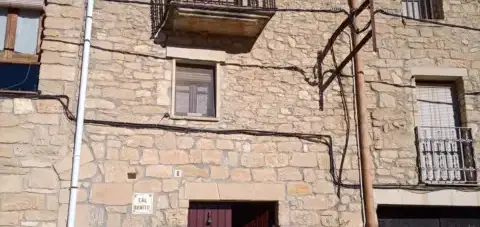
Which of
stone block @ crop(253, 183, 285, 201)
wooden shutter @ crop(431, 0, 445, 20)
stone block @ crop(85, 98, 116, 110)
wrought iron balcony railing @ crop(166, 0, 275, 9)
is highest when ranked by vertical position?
wooden shutter @ crop(431, 0, 445, 20)

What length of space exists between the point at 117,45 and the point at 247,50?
1745 millimetres

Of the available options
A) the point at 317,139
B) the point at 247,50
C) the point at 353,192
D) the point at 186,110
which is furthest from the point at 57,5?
the point at 353,192

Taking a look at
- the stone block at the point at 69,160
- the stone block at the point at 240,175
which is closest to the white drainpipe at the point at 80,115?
the stone block at the point at 69,160

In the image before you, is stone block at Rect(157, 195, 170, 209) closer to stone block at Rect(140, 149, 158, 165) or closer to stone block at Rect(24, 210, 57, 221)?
stone block at Rect(140, 149, 158, 165)

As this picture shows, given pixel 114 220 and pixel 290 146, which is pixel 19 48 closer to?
pixel 114 220

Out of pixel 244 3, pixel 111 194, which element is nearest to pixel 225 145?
pixel 111 194

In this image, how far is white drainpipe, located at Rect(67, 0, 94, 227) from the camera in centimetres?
573

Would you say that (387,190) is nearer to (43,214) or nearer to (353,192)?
(353,192)

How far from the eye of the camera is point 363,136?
6.81 m

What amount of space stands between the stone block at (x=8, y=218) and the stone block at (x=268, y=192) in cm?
280

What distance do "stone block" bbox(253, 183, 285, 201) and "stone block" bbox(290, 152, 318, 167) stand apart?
1.28ft

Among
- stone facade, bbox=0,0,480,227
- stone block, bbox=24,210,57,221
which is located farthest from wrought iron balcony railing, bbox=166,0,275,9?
stone block, bbox=24,210,57,221

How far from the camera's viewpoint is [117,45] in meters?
6.48

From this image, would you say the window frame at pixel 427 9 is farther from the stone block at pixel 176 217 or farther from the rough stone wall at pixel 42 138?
the rough stone wall at pixel 42 138
